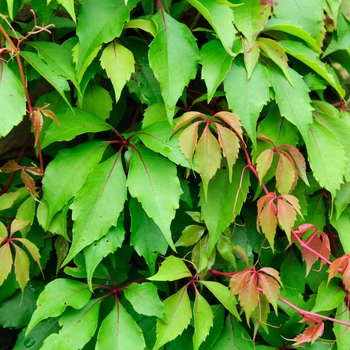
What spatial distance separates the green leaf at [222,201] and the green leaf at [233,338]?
19 cm

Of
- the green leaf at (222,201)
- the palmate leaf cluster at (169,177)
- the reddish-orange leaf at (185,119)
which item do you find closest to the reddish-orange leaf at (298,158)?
the palmate leaf cluster at (169,177)

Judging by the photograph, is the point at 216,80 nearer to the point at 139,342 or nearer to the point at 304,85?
the point at 304,85

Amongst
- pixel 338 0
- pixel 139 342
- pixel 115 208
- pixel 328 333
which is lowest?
pixel 328 333

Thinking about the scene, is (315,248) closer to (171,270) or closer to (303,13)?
→ (171,270)

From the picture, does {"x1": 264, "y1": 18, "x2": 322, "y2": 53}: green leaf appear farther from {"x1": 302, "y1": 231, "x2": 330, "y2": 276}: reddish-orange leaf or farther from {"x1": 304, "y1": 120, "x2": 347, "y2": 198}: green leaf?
{"x1": 302, "y1": 231, "x2": 330, "y2": 276}: reddish-orange leaf

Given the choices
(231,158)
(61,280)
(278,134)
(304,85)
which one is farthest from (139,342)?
(304,85)

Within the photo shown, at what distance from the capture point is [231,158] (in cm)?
92

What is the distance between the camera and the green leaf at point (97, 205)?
0.91 metres

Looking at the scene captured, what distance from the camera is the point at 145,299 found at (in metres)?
0.95

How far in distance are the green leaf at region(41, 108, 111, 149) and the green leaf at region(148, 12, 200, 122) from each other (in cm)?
17

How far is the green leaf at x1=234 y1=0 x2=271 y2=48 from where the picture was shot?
3.31 ft

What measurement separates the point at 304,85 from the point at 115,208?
498mm

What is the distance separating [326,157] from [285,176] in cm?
14

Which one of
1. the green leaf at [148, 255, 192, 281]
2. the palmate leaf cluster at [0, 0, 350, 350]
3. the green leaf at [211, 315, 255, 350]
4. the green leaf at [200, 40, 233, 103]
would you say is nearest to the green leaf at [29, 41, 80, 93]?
the palmate leaf cluster at [0, 0, 350, 350]
